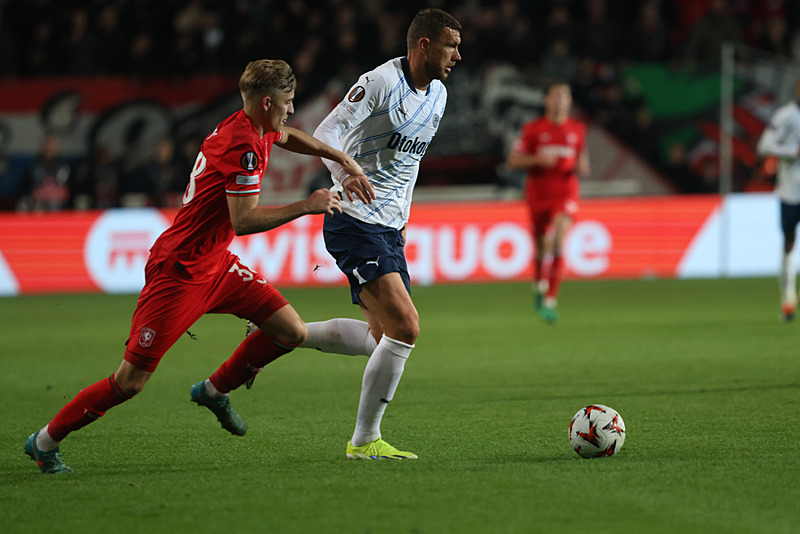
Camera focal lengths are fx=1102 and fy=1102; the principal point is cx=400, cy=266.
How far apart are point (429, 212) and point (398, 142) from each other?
9.92 meters

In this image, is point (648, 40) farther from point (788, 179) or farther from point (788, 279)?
point (788, 279)

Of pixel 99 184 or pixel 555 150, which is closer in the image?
pixel 555 150

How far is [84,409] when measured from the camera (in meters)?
4.95

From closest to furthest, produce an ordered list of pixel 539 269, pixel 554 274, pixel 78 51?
pixel 554 274
pixel 539 269
pixel 78 51

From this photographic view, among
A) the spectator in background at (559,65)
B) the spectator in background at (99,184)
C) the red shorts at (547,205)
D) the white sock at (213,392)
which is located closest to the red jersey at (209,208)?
the white sock at (213,392)

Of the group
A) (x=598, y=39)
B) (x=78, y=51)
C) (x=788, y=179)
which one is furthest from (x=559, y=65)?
(x=78, y=51)

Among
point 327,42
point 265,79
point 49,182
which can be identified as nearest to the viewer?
point 265,79

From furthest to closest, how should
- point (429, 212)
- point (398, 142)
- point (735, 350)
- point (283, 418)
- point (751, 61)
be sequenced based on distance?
point (751, 61), point (429, 212), point (735, 350), point (283, 418), point (398, 142)

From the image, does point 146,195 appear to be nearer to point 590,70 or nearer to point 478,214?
point 478,214

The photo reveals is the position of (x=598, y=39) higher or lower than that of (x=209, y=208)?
higher

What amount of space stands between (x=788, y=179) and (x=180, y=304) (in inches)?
311

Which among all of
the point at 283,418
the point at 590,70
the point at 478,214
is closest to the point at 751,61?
the point at 590,70

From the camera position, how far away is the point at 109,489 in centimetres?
458

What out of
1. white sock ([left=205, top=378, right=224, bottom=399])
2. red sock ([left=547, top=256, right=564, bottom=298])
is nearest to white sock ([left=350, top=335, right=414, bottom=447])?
white sock ([left=205, top=378, right=224, bottom=399])
